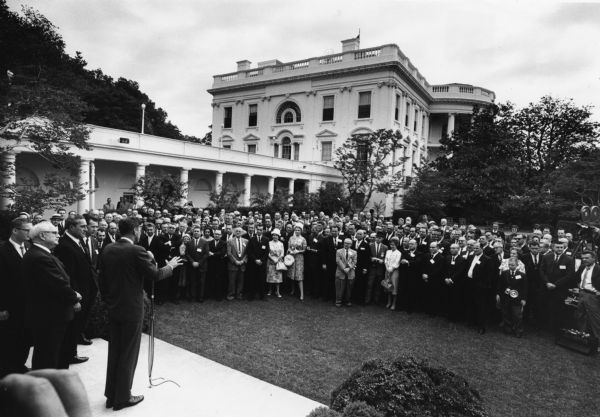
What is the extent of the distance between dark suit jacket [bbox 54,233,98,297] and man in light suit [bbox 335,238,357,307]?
240 inches

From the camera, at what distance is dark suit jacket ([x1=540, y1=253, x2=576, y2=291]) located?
7.98 m

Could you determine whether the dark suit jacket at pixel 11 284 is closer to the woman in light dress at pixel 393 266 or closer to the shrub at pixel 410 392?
the shrub at pixel 410 392

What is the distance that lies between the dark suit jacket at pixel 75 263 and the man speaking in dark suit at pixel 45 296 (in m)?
1.05

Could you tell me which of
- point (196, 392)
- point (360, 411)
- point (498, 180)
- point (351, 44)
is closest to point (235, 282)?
point (196, 392)

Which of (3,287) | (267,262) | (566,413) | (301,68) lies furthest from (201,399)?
(301,68)

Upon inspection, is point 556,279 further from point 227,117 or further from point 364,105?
point 227,117

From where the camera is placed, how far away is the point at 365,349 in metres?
6.66

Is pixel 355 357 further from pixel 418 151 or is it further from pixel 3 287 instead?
pixel 418 151

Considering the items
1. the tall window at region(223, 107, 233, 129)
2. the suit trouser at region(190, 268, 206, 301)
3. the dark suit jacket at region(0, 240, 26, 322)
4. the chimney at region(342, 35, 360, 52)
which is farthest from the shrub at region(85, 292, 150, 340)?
the tall window at region(223, 107, 233, 129)

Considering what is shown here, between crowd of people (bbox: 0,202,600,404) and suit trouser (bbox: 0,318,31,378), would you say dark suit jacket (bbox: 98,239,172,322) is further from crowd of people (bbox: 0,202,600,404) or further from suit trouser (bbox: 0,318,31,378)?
suit trouser (bbox: 0,318,31,378)

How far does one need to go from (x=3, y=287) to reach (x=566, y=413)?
763 cm

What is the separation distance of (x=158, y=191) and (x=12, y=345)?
494 inches

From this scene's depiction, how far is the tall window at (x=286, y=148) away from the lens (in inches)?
1513

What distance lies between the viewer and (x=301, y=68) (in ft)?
121
